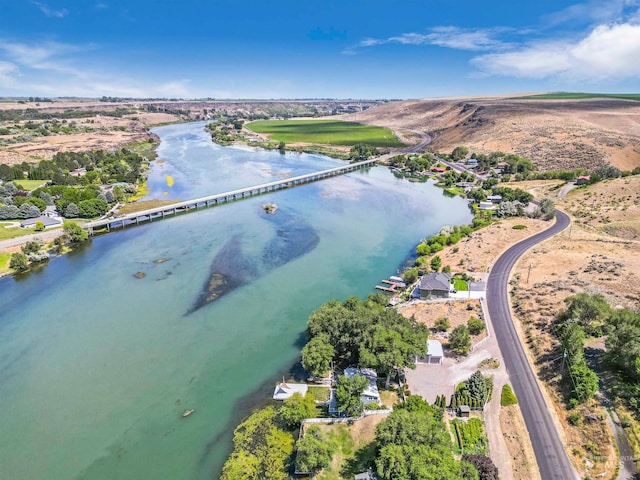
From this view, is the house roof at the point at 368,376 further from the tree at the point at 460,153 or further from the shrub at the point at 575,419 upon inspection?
the tree at the point at 460,153

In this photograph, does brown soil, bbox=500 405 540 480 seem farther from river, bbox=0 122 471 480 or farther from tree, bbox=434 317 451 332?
river, bbox=0 122 471 480

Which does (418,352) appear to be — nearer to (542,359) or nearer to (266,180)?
(542,359)

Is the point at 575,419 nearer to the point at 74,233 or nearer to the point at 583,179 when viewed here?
the point at 74,233

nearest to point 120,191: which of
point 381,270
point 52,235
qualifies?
point 52,235

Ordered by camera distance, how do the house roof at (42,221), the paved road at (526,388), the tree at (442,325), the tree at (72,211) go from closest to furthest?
the paved road at (526,388), the tree at (442,325), the house roof at (42,221), the tree at (72,211)

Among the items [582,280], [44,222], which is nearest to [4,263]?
[44,222]

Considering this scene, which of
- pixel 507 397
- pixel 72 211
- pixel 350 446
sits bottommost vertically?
pixel 350 446

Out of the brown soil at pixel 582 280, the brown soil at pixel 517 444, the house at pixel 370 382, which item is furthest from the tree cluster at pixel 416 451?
the brown soil at pixel 582 280
